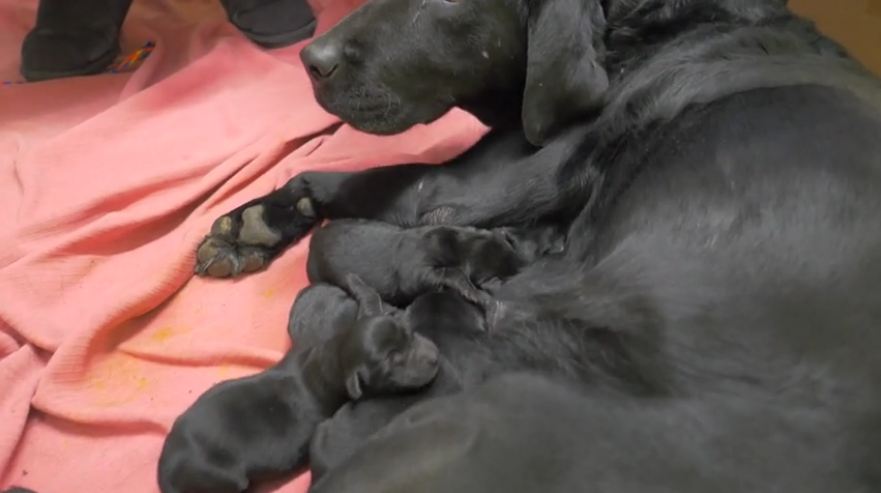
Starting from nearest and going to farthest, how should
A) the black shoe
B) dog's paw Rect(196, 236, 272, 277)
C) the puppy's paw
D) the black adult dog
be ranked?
1. the black adult dog
2. the puppy's paw
3. dog's paw Rect(196, 236, 272, 277)
4. the black shoe

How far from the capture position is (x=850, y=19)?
2.33 meters

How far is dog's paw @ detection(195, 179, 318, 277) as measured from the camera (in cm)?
174

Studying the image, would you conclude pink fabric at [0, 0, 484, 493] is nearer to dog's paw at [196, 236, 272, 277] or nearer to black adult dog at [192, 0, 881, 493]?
dog's paw at [196, 236, 272, 277]

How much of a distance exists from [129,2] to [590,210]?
1593 millimetres

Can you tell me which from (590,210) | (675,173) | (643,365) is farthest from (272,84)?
(643,365)

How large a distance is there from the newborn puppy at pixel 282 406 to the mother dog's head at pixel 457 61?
442 mm

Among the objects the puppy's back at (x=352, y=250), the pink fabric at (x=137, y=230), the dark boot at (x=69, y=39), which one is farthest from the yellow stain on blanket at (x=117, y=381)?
the dark boot at (x=69, y=39)

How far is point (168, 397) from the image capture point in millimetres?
1533

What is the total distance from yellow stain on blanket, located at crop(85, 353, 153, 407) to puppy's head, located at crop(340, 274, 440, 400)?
0.49 metres

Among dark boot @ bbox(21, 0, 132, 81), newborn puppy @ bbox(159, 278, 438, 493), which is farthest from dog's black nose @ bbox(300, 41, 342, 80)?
dark boot @ bbox(21, 0, 132, 81)

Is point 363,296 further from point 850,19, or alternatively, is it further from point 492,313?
point 850,19

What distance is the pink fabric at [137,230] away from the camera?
1.50 m

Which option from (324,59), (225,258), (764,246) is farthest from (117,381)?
(764,246)

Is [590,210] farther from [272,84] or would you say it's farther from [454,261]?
[272,84]
